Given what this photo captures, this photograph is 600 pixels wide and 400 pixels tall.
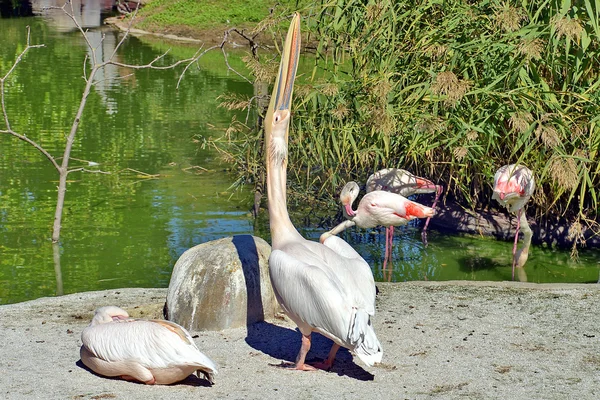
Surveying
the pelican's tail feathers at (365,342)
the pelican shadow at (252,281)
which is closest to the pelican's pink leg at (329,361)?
the pelican's tail feathers at (365,342)

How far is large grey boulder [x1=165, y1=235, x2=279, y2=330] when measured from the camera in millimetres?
6066

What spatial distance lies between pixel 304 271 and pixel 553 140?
3.24 meters

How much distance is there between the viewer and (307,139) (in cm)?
891

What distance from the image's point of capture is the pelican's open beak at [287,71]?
533cm

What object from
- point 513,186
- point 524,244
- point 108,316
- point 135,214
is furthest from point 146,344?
point 135,214

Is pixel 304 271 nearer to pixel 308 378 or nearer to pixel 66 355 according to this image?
pixel 308 378

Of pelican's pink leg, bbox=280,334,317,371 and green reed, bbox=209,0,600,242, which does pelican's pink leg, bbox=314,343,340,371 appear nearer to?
pelican's pink leg, bbox=280,334,317,371

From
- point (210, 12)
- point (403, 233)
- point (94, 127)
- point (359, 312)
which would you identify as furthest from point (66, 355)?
point (210, 12)

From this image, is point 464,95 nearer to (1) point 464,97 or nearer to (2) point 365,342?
(1) point 464,97

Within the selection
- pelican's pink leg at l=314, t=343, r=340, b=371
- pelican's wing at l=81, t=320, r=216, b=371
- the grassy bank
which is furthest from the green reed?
pelican's wing at l=81, t=320, r=216, b=371

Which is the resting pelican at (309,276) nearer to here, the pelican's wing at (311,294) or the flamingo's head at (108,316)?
the pelican's wing at (311,294)

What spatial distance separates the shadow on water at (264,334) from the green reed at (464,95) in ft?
6.97

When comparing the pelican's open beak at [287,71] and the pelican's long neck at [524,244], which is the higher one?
the pelican's open beak at [287,71]

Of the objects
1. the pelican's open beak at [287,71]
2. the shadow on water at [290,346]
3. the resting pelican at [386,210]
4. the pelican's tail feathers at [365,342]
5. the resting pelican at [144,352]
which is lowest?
the shadow on water at [290,346]
